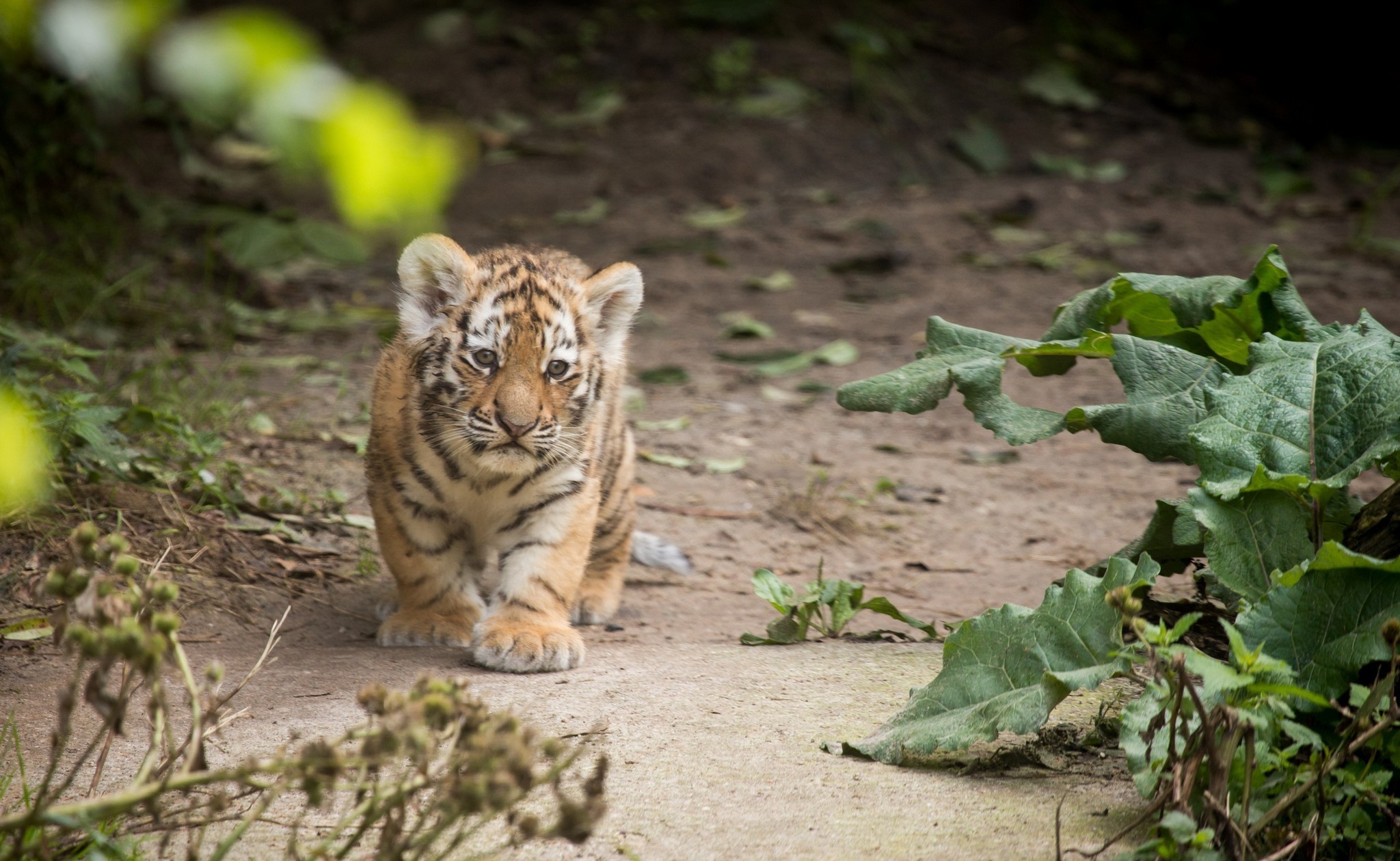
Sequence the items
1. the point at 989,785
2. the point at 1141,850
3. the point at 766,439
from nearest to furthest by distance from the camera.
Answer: the point at 1141,850
the point at 989,785
the point at 766,439

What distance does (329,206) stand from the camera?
28.2ft

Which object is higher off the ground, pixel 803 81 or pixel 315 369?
pixel 803 81

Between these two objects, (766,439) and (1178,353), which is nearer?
(1178,353)

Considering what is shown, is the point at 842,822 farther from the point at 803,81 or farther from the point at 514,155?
the point at 803,81

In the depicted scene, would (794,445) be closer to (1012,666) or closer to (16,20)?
(1012,666)

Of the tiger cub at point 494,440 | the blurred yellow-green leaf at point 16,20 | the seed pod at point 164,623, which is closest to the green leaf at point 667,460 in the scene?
the tiger cub at point 494,440

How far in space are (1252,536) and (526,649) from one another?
1777mm

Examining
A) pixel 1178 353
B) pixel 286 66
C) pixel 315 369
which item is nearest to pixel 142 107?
pixel 315 369

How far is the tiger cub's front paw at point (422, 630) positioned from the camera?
3547 millimetres

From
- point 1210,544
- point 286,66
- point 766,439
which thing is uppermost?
point 286,66

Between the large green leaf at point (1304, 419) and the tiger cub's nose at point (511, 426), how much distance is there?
169 centimetres

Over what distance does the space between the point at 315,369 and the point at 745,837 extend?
435 cm

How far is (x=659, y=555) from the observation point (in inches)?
175

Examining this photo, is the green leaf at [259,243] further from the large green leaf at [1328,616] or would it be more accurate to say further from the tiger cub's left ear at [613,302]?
the large green leaf at [1328,616]
